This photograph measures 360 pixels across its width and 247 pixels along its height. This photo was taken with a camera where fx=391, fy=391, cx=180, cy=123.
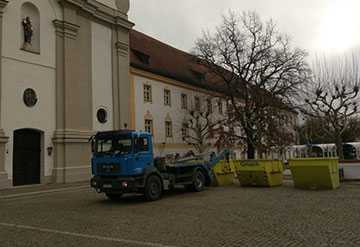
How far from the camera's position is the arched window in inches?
919

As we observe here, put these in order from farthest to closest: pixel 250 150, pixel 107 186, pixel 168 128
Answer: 1. pixel 168 128
2. pixel 250 150
3. pixel 107 186

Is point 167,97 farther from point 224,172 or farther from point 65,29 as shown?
point 224,172

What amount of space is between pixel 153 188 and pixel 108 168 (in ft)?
6.03

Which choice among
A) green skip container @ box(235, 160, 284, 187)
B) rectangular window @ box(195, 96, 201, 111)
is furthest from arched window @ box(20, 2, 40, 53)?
rectangular window @ box(195, 96, 201, 111)

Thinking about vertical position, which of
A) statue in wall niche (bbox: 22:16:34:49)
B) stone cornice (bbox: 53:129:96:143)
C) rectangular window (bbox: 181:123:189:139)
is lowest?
stone cornice (bbox: 53:129:96:143)

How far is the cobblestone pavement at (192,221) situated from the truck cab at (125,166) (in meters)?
0.57

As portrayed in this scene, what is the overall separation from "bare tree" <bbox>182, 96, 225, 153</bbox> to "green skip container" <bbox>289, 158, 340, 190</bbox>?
2016 cm

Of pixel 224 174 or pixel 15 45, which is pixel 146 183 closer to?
pixel 224 174

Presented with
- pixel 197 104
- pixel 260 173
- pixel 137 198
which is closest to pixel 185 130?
pixel 197 104

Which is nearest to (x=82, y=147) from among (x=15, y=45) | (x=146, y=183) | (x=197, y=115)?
(x=15, y=45)

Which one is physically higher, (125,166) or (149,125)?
(149,125)

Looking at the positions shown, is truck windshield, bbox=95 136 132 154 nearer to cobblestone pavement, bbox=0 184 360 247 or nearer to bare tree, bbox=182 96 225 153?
cobblestone pavement, bbox=0 184 360 247

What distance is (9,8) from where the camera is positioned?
22.5m

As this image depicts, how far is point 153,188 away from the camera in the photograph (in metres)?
14.6
